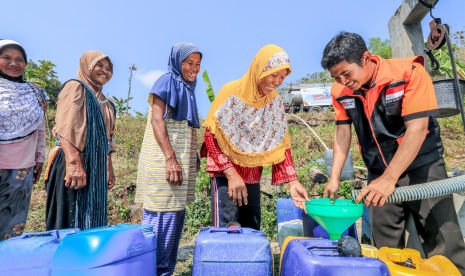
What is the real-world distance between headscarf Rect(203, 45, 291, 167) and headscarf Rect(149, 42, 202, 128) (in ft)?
0.75

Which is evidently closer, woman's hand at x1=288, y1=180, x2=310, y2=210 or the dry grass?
woman's hand at x1=288, y1=180, x2=310, y2=210

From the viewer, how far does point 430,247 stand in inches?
61.7

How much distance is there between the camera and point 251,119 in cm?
191

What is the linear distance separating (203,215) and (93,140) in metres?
2.24

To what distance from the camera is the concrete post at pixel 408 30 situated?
280 centimetres

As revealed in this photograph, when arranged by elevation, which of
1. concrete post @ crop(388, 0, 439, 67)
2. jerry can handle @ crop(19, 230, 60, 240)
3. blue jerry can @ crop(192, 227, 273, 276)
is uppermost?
concrete post @ crop(388, 0, 439, 67)

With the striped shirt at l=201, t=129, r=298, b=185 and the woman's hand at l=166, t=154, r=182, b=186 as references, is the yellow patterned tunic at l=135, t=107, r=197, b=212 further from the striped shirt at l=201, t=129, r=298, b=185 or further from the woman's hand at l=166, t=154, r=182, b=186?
the striped shirt at l=201, t=129, r=298, b=185

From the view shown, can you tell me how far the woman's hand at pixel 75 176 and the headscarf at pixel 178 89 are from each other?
63 centimetres

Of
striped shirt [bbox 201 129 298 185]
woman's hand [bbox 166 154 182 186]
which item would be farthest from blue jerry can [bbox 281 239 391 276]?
woman's hand [bbox 166 154 182 186]

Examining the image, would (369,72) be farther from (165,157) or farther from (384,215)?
(165,157)

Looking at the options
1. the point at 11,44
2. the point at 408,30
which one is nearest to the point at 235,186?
the point at 11,44

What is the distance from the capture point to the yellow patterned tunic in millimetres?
1845

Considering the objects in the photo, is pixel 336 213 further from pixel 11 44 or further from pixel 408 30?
pixel 408 30

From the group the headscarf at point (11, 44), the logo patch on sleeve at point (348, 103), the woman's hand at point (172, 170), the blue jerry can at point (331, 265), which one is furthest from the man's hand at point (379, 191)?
the headscarf at point (11, 44)
